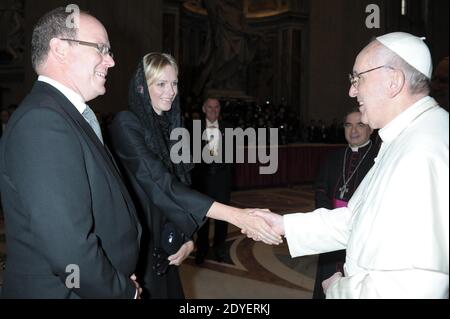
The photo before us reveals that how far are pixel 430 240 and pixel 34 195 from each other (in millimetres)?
1303

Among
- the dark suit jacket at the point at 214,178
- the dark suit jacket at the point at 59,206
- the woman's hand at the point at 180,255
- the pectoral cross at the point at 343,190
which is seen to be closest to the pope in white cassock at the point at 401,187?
the dark suit jacket at the point at 59,206

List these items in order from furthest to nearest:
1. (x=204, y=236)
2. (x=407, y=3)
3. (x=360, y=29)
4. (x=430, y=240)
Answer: (x=407, y=3), (x=360, y=29), (x=204, y=236), (x=430, y=240)

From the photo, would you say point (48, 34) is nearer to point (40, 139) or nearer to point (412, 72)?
point (40, 139)

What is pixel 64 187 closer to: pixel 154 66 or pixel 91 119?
pixel 91 119

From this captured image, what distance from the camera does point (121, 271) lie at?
181 cm

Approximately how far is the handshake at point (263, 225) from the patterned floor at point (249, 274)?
1.73 m

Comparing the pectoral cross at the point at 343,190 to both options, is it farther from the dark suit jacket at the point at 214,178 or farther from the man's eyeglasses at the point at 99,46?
the man's eyeglasses at the point at 99,46

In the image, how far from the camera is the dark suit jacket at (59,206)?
4.82 ft

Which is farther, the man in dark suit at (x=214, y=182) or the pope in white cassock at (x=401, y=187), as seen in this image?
the man in dark suit at (x=214, y=182)

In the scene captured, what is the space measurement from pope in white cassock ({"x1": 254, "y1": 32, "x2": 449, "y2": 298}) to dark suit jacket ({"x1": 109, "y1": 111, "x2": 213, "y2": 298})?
3.38ft

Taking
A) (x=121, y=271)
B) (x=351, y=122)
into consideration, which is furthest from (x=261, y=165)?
(x=121, y=271)

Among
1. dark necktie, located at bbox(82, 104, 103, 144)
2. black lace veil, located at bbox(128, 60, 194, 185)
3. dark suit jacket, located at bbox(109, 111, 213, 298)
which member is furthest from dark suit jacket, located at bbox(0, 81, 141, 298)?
black lace veil, located at bbox(128, 60, 194, 185)

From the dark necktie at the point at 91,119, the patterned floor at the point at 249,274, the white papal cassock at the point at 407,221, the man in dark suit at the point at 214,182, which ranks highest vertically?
the dark necktie at the point at 91,119

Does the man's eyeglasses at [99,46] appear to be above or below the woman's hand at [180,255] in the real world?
above
